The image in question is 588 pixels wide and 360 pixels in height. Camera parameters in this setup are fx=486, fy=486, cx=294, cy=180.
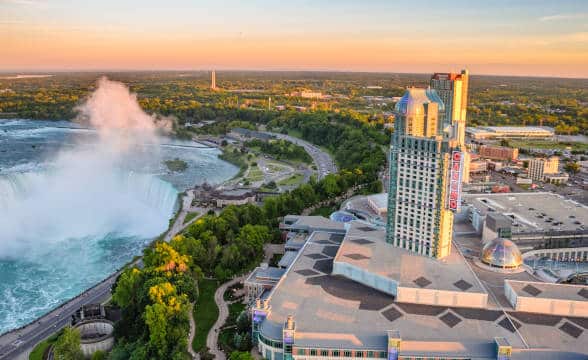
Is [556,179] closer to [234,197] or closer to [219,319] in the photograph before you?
[234,197]

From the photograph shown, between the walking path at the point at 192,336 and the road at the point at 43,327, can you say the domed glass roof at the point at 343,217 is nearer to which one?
the walking path at the point at 192,336

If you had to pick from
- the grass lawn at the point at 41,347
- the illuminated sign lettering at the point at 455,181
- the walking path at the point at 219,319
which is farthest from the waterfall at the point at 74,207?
the illuminated sign lettering at the point at 455,181

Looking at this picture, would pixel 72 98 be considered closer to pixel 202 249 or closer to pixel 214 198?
pixel 214 198

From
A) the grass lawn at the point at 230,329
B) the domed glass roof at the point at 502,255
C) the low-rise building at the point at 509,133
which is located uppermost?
the low-rise building at the point at 509,133

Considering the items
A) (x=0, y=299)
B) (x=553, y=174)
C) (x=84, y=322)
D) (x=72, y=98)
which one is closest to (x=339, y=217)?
(x=84, y=322)

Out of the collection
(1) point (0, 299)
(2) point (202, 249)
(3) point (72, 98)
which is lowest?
(1) point (0, 299)

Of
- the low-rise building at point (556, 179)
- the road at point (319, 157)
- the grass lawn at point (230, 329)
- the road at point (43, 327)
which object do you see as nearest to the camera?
the grass lawn at point (230, 329)

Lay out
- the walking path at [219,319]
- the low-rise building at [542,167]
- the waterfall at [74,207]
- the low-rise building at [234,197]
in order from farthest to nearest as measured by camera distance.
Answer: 1. the low-rise building at [542,167]
2. the low-rise building at [234,197]
3. the waterfall at [74,207]
4. the walking path at [219,319]
